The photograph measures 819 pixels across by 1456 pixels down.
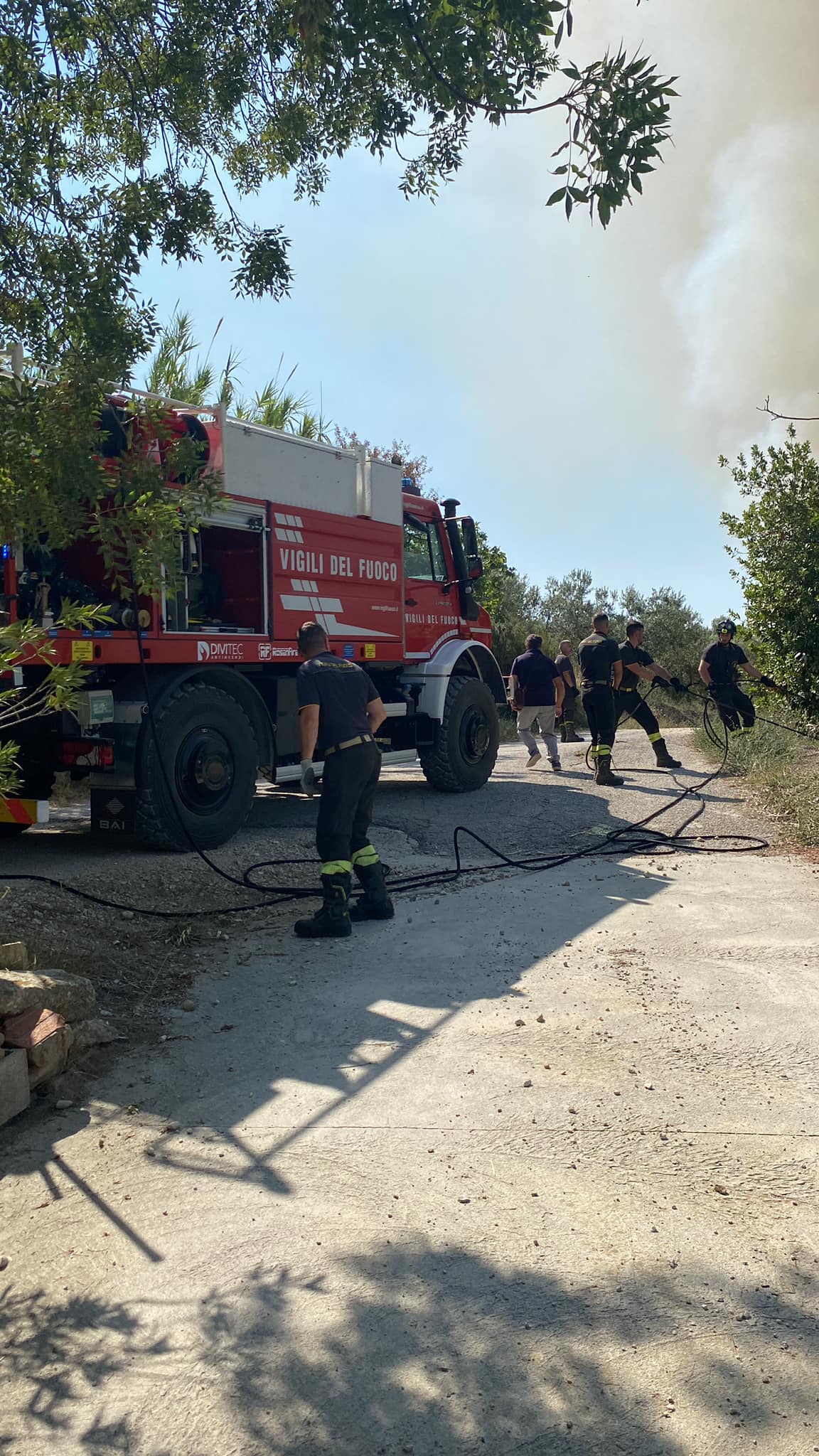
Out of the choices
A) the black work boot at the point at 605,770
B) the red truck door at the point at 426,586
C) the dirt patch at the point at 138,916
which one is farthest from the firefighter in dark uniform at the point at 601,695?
the dirt patch at the point at 138,916

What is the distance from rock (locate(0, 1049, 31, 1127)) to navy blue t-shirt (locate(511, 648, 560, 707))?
10.0 metres

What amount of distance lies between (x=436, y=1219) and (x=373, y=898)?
3.41m

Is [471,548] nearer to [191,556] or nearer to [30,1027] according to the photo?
[191,556]

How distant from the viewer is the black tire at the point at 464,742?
11.3 metres

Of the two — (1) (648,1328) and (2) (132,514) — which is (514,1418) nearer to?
(1) (648,1328)

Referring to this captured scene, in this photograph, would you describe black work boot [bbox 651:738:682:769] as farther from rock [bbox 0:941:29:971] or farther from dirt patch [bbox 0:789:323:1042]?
rock [bbox 0:941:29:971]

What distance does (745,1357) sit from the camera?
8.03 feet

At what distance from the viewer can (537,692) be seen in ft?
43.7

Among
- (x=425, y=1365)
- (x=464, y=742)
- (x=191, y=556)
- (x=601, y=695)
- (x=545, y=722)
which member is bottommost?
(x=425, y=1365)

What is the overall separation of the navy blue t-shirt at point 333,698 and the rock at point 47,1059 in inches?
107

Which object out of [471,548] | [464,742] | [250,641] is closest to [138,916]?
[250,641]

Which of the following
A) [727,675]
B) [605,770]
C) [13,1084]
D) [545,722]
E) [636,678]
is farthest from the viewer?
[727,675]

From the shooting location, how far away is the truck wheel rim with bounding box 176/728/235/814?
312 inches

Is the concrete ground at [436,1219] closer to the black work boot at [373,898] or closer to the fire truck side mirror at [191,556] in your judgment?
the black work boot at [373,898]
